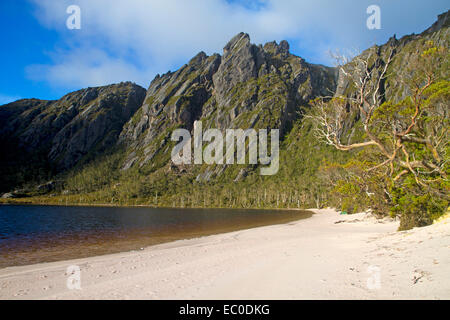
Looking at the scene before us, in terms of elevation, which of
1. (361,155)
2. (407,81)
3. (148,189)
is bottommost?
(148,189)

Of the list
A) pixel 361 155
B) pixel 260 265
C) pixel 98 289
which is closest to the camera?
pixel 98 289

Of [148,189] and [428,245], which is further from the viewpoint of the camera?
[148,189]

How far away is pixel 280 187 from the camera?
14388 cm

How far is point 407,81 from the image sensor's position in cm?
1126

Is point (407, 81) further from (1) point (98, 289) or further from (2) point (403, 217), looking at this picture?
(1) point (98, 289)

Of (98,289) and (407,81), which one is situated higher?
(407,81)

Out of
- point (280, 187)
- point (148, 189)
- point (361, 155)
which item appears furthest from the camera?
point (148, 189)

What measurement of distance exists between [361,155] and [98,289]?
2376 centimetres

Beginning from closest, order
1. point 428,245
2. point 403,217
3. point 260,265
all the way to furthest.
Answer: point 428,245 < point 260,265 < point 403,217
